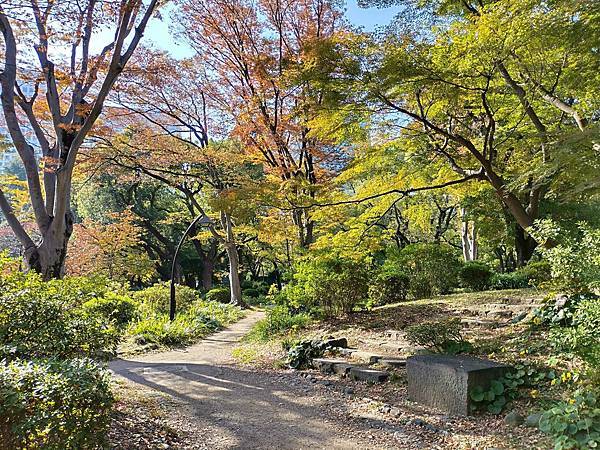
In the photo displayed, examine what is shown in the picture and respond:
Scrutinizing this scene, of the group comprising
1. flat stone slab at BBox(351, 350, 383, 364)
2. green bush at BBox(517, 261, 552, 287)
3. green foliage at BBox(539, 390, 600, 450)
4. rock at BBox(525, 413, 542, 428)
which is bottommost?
flat stone slab at BBox(351, 350, 383, 364)

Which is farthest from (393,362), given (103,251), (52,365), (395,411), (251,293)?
(251,293)

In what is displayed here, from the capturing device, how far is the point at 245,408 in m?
3.95

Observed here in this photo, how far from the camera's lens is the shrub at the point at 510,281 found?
9.36 meters

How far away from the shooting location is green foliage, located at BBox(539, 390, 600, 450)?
Result: 228 cm

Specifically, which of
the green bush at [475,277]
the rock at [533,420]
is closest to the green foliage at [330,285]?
the green bush at [475,277]

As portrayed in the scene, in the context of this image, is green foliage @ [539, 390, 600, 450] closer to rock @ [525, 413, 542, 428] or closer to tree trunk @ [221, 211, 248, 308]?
rock @ [525, 413, 542, 428]

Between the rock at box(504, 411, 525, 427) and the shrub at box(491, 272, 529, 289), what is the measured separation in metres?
6.99

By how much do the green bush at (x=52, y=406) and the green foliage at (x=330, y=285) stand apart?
203 inches

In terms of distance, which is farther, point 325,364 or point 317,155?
point 317,155

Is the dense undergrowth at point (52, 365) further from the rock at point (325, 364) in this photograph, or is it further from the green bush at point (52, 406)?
the rock at point (325, 364)

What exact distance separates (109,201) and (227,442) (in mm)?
20306

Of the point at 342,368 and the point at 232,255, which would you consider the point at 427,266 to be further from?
the point at 232,255

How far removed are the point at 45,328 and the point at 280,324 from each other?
16.7 feet

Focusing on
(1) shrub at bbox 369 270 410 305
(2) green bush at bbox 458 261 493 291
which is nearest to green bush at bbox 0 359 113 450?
(1) shrub at bbox 369 270 410 305
